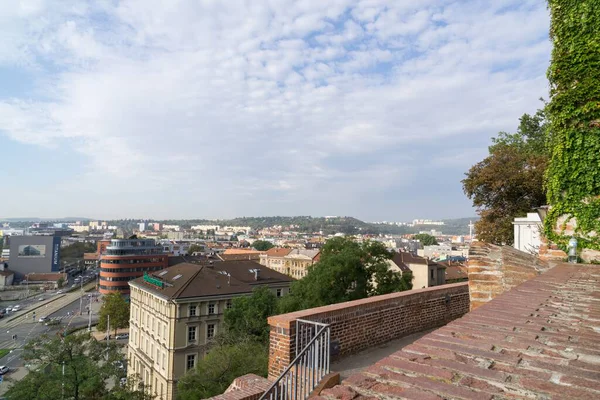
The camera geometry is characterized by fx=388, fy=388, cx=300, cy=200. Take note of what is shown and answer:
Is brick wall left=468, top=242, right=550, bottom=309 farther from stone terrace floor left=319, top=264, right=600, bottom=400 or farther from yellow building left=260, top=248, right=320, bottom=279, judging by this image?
yellow building left=260, top=248, right=320, bottom=279

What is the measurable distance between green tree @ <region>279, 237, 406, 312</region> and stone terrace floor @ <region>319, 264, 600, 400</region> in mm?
18809

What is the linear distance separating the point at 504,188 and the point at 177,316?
2329 cm

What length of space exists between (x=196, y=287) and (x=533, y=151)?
25.0 meters

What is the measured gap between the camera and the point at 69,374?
1753 centimetres

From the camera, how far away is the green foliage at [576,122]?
7484mm

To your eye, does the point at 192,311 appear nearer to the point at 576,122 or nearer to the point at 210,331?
the point at 210,331

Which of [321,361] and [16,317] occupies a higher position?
[321,361]

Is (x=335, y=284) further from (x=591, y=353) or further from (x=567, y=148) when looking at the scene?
(x=591, y=353)

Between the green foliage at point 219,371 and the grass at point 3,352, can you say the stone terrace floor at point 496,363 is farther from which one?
the grass at point 3,352

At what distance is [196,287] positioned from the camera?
30.8 meters

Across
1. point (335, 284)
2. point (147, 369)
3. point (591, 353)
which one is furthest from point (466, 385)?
point (147, 369)

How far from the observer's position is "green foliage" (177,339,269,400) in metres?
16.0

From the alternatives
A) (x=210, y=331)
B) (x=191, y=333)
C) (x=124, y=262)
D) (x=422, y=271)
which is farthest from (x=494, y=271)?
(x=124, y=262)

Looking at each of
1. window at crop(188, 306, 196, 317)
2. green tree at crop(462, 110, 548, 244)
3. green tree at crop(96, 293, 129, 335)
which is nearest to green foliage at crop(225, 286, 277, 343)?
window at crop(188, 306, 196, 317)
